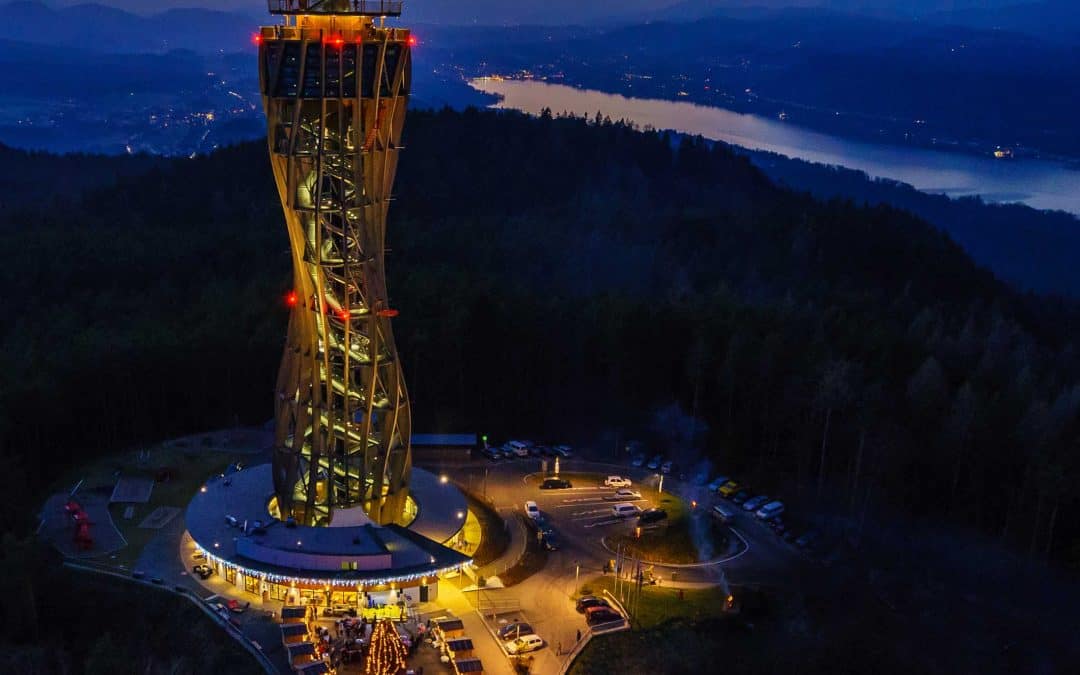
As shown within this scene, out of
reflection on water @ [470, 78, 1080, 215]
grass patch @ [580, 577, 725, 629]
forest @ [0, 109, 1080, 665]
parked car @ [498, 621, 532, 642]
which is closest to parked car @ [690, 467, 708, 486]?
forest @ [0, 109, 1080, 665]

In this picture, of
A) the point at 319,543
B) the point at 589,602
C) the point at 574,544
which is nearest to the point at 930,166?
the point at 574,544

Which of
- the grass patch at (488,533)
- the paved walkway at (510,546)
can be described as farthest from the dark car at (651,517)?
the grass patch at (488,533)

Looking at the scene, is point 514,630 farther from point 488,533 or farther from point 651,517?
point 651,517

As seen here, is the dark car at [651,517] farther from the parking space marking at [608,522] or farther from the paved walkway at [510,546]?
the paved walkway at [510,546]

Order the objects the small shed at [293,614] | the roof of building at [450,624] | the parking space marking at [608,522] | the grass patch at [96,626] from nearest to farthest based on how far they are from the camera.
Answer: the grass patch at [96,626] < the roof of building at [450,624] < the small shed at [293,614] < the parking space marking at [608,522]

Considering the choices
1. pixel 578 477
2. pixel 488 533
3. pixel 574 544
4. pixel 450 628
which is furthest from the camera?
pixel 578 477

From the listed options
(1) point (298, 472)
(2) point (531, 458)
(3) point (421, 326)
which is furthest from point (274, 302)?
(1) point (298, 472)
